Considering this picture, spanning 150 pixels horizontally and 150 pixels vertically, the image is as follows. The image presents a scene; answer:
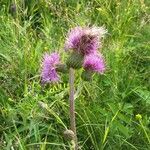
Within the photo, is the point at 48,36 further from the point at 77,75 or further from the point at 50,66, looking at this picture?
the point at 50,66

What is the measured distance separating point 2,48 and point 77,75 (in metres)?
0.57

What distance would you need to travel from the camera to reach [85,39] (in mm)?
2244

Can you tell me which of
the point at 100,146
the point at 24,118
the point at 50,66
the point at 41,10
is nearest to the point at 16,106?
the point at 24,118

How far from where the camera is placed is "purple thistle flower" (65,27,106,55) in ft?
7.30

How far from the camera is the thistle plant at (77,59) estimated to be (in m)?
2.24

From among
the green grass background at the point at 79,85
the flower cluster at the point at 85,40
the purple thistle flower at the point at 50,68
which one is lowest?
the green grass background at the point at 79,85

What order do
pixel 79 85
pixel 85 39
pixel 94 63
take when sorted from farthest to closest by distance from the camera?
pixel 79 85 → pixel 94 63 → pixel 85 39

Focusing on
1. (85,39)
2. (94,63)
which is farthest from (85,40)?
(94,63)

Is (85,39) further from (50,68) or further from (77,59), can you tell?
(50,68)

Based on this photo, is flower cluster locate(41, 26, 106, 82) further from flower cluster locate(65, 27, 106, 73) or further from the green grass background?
the green grass background

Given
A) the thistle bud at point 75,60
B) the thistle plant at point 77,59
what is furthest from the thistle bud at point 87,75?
the thistle bud at point 75,60

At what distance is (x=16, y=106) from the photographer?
103 inches

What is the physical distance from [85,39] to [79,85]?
Answer: 387 millimetres

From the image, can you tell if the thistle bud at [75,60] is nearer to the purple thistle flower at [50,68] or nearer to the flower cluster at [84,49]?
the flower cluster at [84,49]
